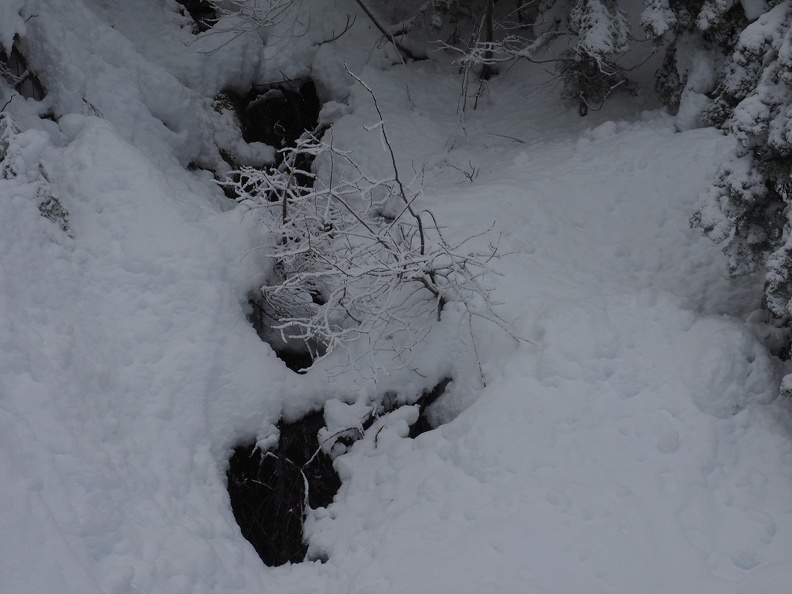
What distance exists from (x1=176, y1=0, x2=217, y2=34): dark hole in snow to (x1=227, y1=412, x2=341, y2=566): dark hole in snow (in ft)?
20.4

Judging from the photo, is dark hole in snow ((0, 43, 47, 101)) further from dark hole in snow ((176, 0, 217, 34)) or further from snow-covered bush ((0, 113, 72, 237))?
dark hole in snow ((176, 0, 217, 34))

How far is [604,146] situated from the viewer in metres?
6.99

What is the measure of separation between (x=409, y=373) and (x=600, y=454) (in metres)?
1.70

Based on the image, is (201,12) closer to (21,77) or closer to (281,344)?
(21,77)

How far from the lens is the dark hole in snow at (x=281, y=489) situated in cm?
498

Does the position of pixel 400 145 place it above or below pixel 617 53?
below

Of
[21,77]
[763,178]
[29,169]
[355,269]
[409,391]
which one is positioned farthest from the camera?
[21,77]

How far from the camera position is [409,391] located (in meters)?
5.54

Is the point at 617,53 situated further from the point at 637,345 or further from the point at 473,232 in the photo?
the point at 637,345

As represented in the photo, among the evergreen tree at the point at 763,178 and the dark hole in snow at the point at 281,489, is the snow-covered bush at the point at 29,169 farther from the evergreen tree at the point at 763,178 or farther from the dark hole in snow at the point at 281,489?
the evergreen tree at the point at 763,178

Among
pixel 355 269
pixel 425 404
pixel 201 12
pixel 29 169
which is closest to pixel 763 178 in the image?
pixel 355 269

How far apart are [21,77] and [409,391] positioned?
451cm

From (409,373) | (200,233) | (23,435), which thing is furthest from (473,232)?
(23,435)

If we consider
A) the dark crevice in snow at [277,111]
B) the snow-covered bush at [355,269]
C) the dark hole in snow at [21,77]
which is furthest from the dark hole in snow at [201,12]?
the snow-covered bush at [355,269]
